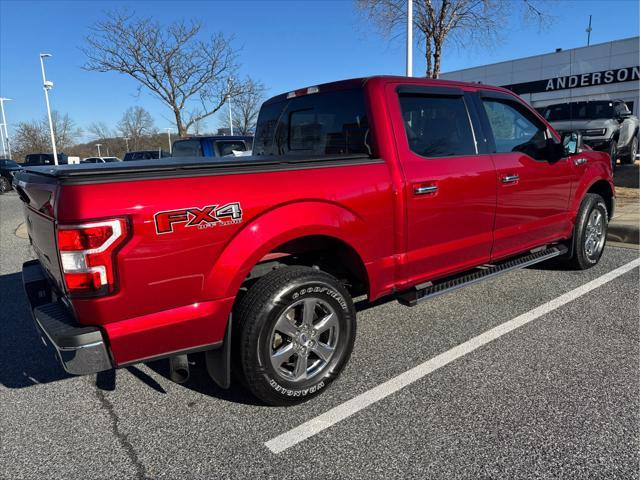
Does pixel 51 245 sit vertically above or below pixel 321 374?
above

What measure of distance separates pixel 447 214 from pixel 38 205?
2.64m

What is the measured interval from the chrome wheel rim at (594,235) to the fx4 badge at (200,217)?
14.0 feet

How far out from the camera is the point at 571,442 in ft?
7.73

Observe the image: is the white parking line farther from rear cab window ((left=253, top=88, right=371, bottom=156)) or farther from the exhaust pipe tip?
rear cab window ((left=253, top=88, right=371, bottom=156))

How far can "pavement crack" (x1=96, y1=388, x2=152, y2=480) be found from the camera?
2.27 m

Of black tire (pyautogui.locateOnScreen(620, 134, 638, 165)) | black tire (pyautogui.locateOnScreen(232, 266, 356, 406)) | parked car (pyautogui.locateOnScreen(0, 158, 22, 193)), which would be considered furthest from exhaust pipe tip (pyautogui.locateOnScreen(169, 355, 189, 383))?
parked car (pyautogui.locateOnScreen(0, 158, 22, 193))

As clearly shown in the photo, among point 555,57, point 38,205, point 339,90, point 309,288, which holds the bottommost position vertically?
point 309,288

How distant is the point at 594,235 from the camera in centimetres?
525

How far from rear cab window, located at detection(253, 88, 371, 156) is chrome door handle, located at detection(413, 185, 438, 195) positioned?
0.42 metres

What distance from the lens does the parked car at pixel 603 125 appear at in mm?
11180

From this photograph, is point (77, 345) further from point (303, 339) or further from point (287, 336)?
point (303, 339)

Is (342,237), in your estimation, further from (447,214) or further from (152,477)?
(152,477)

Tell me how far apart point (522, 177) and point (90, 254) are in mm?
3460

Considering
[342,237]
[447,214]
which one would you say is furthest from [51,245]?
[447,214]
